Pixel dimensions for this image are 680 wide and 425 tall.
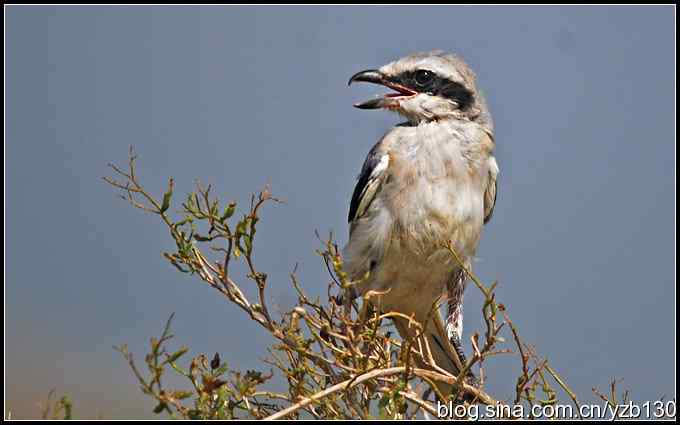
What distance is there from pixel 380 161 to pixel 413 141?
0.20 meters

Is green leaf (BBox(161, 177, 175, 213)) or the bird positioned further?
the bird

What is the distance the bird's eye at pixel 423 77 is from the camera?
4652 millimetres

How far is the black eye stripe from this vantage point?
4.66 m

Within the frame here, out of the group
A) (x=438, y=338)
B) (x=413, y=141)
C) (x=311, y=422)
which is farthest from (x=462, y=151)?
(x=311, y=422)

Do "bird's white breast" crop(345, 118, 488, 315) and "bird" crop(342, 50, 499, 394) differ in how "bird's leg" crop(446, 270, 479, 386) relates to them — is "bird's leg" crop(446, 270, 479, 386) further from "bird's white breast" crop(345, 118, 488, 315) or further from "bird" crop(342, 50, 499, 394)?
"bird's white breast" crop(345, 118, 488, 315)

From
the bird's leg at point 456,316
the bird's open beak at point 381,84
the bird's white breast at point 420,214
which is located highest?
the bird's open beak at point 381,84

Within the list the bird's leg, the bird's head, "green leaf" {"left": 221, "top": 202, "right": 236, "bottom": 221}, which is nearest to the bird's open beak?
the bird's head

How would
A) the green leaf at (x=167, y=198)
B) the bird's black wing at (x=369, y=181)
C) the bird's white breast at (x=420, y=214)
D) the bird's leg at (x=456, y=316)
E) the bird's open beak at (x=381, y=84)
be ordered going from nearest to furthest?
the green leaf at (x=167, y=198) < the bird's white breast at (x=420, y=214) < the bird's black wing at (x=369, y=181) < the bird's open beak at (x=381, y=84) < the bird's leg at (x=456, y=316)

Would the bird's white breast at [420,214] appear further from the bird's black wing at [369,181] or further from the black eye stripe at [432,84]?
the black eye stripe at [432,84]

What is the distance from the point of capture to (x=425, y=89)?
4664 mm

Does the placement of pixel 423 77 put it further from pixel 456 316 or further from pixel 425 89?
pixel 456 316

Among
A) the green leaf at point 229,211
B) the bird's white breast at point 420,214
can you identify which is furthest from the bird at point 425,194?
the green leaf at point 229,211

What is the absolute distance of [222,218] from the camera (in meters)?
2.82

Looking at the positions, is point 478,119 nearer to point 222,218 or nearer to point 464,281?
point 464,281
